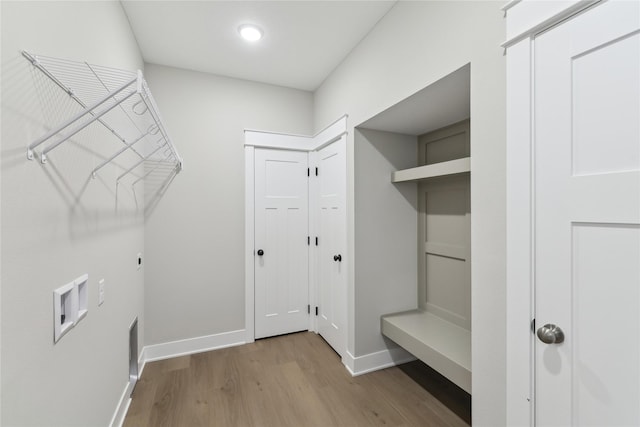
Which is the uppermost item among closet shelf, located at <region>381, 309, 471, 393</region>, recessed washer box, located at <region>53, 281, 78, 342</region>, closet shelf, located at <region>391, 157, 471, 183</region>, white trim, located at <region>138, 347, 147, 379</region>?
closet shelf, located at <region>391, 157, 471, 183</region>

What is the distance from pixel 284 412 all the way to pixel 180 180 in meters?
2.10

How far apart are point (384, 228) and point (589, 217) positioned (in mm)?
1486

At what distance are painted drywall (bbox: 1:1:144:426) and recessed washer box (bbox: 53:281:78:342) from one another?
0.03m

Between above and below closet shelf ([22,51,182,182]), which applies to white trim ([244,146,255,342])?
below

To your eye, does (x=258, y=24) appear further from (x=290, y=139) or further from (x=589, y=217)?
(x=589, y=217)

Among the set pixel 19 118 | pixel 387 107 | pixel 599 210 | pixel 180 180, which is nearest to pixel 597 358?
pixel 599 210

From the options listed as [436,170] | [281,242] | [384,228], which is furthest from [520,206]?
[281,242]

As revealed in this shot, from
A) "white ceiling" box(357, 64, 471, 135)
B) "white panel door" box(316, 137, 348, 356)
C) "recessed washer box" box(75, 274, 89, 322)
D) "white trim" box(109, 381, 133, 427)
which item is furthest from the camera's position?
"white panel door" box(316, 137, 348, 356)

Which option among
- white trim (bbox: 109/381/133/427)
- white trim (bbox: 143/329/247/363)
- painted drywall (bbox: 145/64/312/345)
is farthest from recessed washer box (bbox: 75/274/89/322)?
white trim (bbox: 143/329/247/363)

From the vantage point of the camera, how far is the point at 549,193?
42.0 inches

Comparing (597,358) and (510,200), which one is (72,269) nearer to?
(510,200)

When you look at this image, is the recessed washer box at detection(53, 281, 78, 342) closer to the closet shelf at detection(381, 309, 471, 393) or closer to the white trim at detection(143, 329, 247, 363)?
the white trim at detection(143, 329, 247, 363)

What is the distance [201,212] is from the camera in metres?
2.70

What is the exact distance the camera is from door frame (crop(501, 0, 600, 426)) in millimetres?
1102
